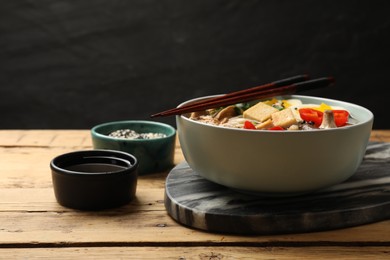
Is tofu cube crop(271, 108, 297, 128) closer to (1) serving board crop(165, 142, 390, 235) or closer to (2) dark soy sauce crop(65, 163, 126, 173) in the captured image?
(1) serving board crop(165, 142, 390, 235)

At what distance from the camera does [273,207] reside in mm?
1248

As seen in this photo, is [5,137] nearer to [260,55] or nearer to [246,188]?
[246,188]

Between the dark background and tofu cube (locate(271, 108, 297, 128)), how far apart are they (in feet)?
6.17

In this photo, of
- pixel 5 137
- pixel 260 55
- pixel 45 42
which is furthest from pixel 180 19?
pixel 5 137

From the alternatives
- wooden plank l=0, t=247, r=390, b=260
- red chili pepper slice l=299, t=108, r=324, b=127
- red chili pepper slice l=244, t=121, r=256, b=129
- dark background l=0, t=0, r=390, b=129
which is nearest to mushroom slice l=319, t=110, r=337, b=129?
red chili pepper slice l=299, t=108, r=324, b=127

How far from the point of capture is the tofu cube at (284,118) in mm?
1268

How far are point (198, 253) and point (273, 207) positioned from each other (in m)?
0.21

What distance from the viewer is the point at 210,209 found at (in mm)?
1229

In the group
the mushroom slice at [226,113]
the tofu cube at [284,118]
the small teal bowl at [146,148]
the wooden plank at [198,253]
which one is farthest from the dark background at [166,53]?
the wooden plank at [198,253]

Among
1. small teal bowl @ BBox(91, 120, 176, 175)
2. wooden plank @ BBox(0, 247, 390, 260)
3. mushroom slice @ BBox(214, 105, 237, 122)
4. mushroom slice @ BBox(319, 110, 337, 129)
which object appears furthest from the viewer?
small teal bowl @ BBox(91, 120, 176, 175)

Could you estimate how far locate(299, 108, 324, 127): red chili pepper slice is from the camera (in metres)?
1.31

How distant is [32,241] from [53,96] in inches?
86.3

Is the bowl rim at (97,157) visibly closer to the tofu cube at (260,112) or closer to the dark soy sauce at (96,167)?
the dark soy sauce at (96,167)

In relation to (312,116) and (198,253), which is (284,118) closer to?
(312,116)
